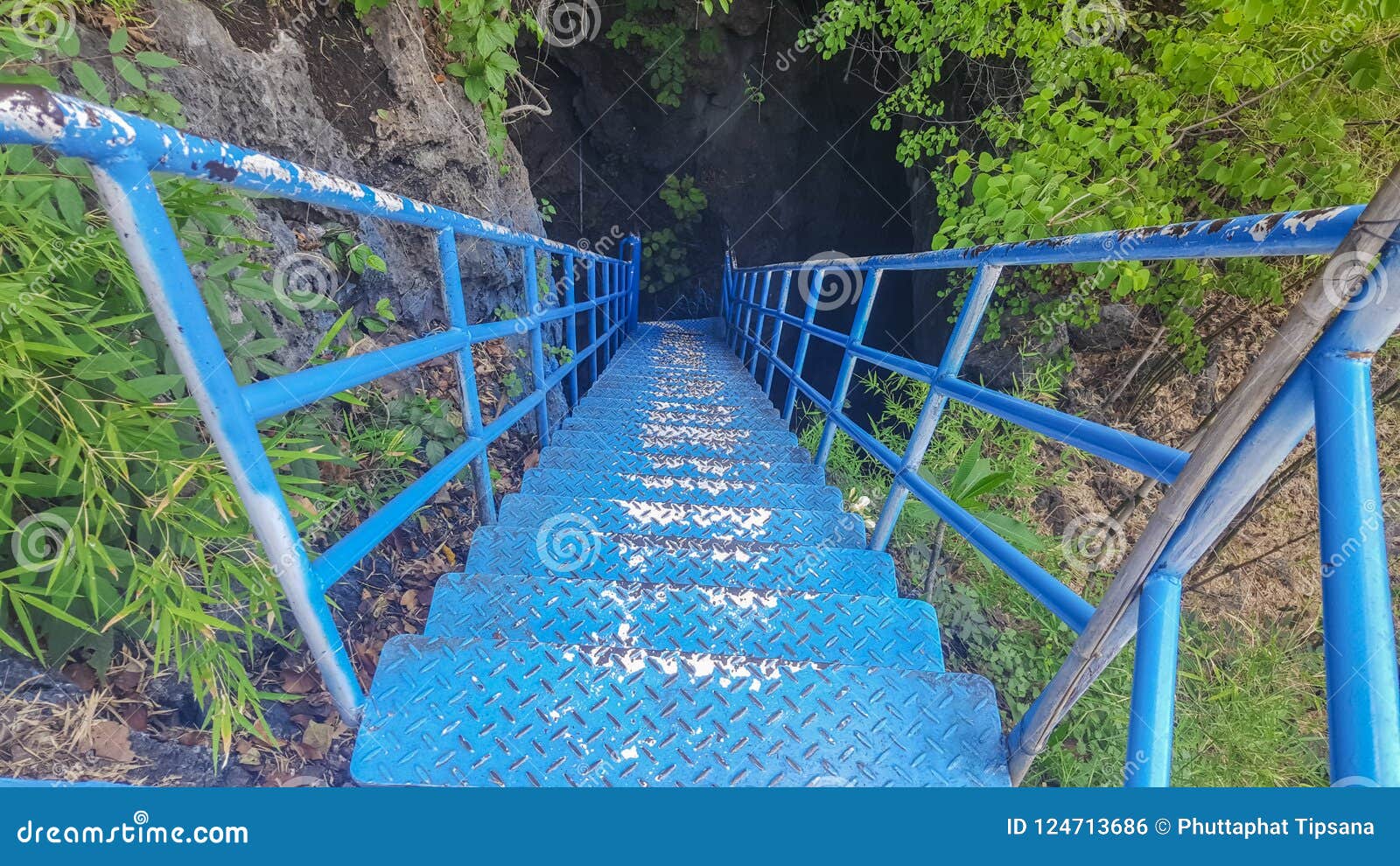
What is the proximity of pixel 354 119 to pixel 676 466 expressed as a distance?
219cm

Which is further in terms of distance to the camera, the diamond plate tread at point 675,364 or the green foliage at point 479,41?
the diamond plate tread at point 675,364

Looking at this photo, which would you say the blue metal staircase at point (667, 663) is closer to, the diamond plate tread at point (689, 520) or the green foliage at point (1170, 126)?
the diamond plate tread at point (689, 520)

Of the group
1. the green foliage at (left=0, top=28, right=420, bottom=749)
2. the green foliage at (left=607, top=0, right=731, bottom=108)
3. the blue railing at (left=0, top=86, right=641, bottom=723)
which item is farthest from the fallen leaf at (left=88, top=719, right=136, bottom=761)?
the green foliage at (left=607, top=0, right=731, bottom=108)

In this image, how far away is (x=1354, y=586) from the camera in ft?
1.97

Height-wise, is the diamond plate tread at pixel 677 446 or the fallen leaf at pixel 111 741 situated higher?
the diamond plate tread at pixel 677 446

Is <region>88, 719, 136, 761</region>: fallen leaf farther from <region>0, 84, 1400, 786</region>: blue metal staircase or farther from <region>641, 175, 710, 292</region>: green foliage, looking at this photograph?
<region>641, 175, 710, 292</region>: green foliage

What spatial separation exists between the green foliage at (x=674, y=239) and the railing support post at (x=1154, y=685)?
1217 cm

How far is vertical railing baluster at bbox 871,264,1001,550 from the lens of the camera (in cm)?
148

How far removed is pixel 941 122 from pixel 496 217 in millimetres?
4025

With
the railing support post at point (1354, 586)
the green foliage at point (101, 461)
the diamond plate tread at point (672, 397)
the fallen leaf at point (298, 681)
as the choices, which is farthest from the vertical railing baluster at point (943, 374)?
the diamond plate tread at point (672, 397)

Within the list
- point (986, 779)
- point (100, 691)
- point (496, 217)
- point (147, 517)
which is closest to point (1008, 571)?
point (986, 779)

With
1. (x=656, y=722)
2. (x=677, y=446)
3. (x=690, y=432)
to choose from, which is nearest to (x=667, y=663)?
(x=656, y=722)

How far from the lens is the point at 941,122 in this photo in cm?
510

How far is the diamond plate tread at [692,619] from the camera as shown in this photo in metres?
1.43
